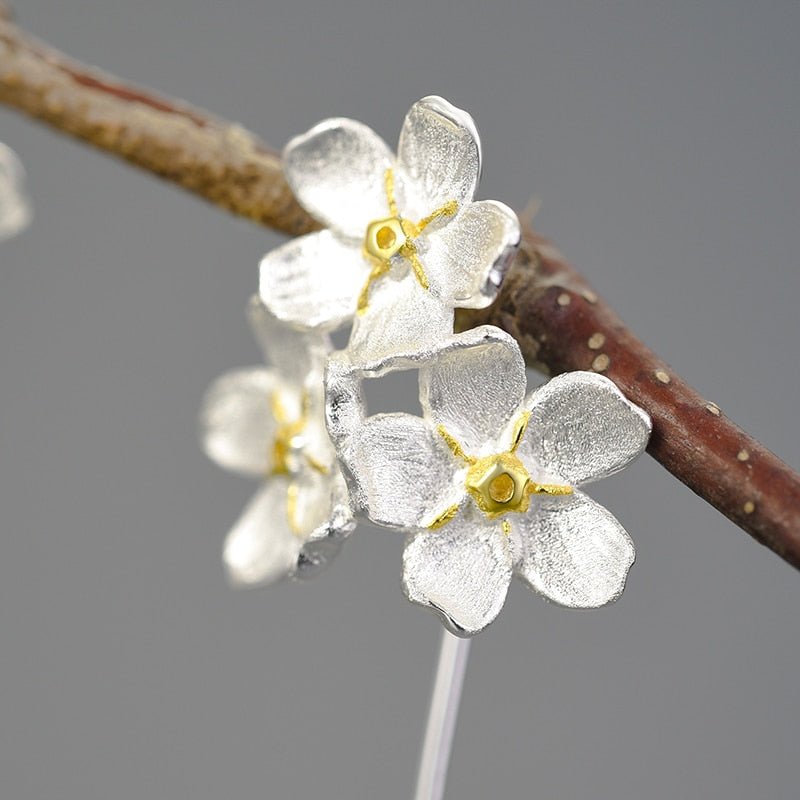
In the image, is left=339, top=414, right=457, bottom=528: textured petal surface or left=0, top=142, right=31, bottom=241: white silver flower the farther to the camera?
left=0, top=142, right=31, bottom=241: white silver flower

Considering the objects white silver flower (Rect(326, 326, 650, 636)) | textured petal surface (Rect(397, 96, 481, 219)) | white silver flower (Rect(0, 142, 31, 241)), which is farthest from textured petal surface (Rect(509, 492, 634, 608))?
white silver flower (Rect(0, 142, 31, 241))

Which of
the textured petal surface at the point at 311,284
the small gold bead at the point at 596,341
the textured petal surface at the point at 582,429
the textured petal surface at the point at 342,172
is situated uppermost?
the textured petal surface at the point at 342,172

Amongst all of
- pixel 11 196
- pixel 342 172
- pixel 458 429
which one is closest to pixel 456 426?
pixel 458 429

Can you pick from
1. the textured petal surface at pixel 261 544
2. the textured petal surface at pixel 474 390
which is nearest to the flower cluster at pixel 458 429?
the textured petal surface at pixel 474 390

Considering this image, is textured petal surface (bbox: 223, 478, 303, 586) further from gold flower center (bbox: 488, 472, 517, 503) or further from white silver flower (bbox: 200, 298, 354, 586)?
gold flower center (bbox: 488, 472, 517, 503)

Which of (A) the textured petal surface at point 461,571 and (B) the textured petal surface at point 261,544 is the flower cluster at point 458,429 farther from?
(B) the textured petal surface at point 261,544

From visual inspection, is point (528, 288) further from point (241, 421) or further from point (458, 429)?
point (241, 421)
